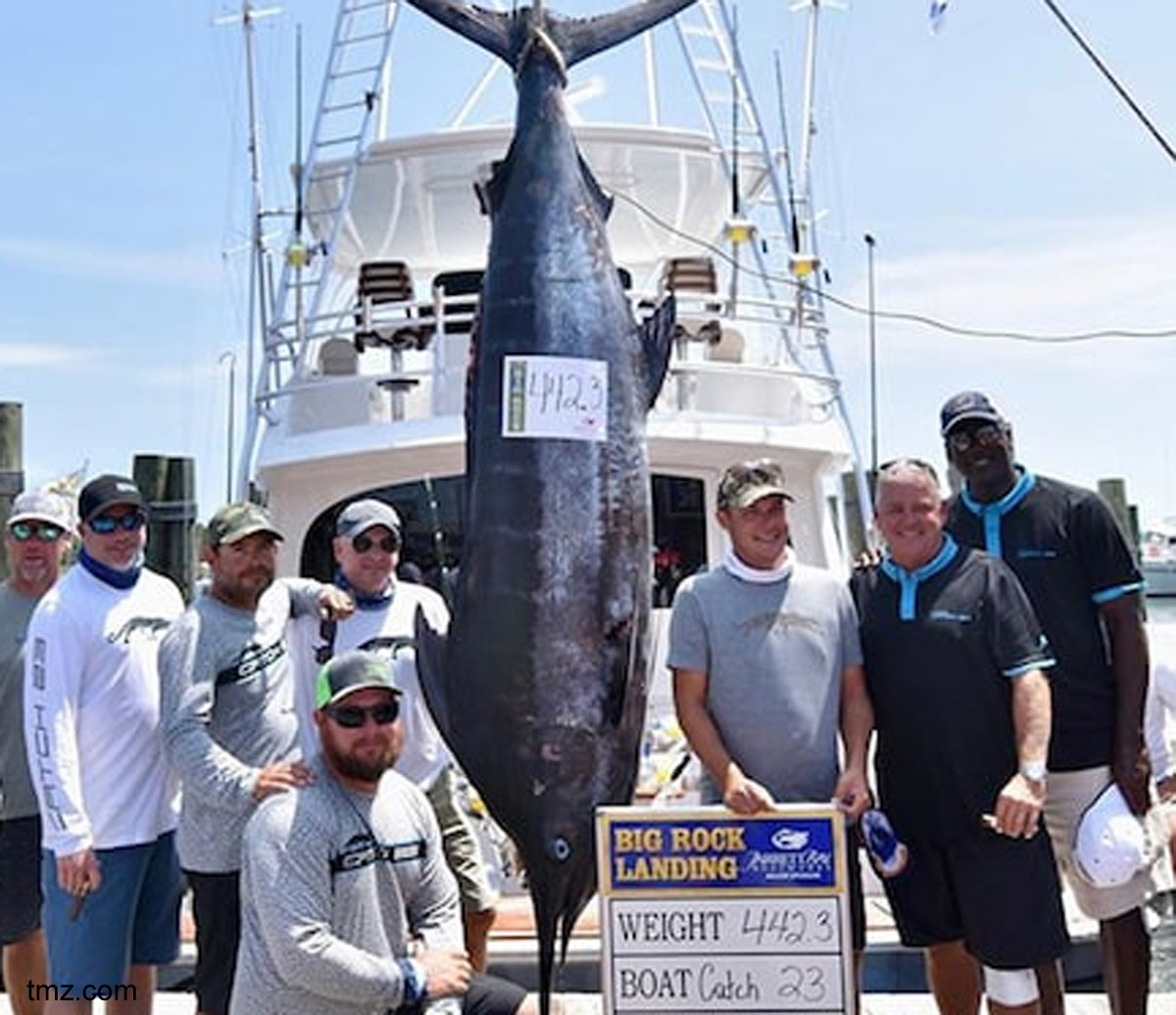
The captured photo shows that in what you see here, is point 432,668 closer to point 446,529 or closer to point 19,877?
point 19,877

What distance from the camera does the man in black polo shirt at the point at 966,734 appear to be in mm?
2400

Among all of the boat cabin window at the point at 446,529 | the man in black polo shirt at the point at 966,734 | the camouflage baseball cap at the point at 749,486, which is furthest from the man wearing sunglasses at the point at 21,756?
the boat cabin window at the point at 446,529

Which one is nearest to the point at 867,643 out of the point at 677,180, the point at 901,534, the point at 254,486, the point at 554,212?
the point at 901,534

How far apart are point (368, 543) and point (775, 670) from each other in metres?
0.90

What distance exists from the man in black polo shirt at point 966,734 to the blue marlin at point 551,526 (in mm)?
489

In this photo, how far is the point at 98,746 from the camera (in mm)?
2551

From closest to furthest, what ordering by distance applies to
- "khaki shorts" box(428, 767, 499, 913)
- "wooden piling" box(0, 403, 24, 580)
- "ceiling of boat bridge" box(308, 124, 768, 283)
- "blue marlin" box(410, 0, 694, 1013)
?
"blue marlin" box(410, 0, 694, 1013)
"khaki shorts" box(428, 767, 499, 913)
"wooden piling" box(0, 403, 24, 580)
"ceiling of boat bridge" box(308, 124, 768, 283)

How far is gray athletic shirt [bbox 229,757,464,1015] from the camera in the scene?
2018 millimetres

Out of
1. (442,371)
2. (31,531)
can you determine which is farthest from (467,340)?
(31,531)

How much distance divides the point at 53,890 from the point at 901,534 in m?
1.69

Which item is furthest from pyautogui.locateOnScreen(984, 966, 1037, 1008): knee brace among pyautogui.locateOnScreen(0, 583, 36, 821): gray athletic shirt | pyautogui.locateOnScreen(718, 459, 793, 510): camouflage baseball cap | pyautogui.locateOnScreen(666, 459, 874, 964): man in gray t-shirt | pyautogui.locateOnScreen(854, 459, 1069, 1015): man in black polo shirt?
pyautogui.locateOnScreen(0, 583, 36, 821): gray athletic shirt

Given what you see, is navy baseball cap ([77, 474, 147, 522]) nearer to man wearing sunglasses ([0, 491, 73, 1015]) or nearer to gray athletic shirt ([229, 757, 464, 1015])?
man wearing sunglasses ([0, 491, 73, 1015])

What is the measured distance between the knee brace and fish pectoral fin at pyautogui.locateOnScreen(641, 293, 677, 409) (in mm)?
1176

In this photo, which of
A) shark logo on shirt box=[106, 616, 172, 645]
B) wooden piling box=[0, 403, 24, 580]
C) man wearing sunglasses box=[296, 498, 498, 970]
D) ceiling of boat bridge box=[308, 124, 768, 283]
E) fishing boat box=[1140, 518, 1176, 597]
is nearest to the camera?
shark logo on shirt box=[106, 616, 172, 645]
